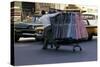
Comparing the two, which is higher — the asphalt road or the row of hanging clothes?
the row of hanging clothes

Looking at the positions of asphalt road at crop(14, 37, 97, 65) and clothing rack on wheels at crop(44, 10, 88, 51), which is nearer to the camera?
asphalt road at crop(14, 37, 97, 65)

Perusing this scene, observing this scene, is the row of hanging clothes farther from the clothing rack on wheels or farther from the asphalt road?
the asphalt road

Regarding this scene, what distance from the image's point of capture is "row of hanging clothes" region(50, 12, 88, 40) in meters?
4.02

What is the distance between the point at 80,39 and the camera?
4246 millimetres

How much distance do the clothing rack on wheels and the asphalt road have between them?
0.11 m

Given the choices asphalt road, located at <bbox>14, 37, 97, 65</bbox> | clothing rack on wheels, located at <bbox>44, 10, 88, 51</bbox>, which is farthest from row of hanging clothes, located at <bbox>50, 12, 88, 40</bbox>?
asphalt road, located at <bbox>14, 37, 97, 65</bbox>

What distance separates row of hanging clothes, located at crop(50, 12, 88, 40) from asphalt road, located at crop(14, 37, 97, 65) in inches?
8.0

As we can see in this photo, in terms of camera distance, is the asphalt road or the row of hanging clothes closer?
the asphalt road

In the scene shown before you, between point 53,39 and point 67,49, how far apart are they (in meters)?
0.35

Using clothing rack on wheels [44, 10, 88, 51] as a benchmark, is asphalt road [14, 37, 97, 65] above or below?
below

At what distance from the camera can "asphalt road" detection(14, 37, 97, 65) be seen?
374 centimetres

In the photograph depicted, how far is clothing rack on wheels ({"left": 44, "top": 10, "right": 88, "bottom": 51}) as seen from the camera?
13.1ft

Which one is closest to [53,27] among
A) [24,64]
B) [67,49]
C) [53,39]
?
[53,39]
